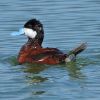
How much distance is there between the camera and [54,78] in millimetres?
11070

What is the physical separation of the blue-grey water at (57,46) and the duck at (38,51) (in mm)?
127

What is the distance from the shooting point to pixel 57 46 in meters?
13.5

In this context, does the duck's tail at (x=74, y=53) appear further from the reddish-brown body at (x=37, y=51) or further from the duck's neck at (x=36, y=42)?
the duck's neck at (x=36, y=42)

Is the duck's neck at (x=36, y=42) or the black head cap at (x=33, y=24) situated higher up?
the black head cap at (x=33, y=24)

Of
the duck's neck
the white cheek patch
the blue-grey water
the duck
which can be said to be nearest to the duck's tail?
the duck

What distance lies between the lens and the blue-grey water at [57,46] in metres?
10.3

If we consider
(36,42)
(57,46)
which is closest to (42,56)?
(36,42)

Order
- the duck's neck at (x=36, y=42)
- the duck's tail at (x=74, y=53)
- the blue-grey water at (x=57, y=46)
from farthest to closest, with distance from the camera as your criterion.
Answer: the duck's neck at (x=36, y=42), the duck's tail at (x=74, y=53), the blue-grey water at (x=57, y=46)

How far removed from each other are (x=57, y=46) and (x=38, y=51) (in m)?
1.17

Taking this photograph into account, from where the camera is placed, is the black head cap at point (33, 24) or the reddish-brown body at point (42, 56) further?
the black head cap at point (33, 24)

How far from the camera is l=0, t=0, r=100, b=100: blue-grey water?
406 inches

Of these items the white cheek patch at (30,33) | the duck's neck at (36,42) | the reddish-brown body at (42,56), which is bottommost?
the reddish-brown body at (42,56)

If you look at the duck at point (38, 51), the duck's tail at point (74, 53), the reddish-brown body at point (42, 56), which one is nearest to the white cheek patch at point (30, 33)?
the duck at point (38, 51)

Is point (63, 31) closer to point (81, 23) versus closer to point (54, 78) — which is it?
point (81, 23)
